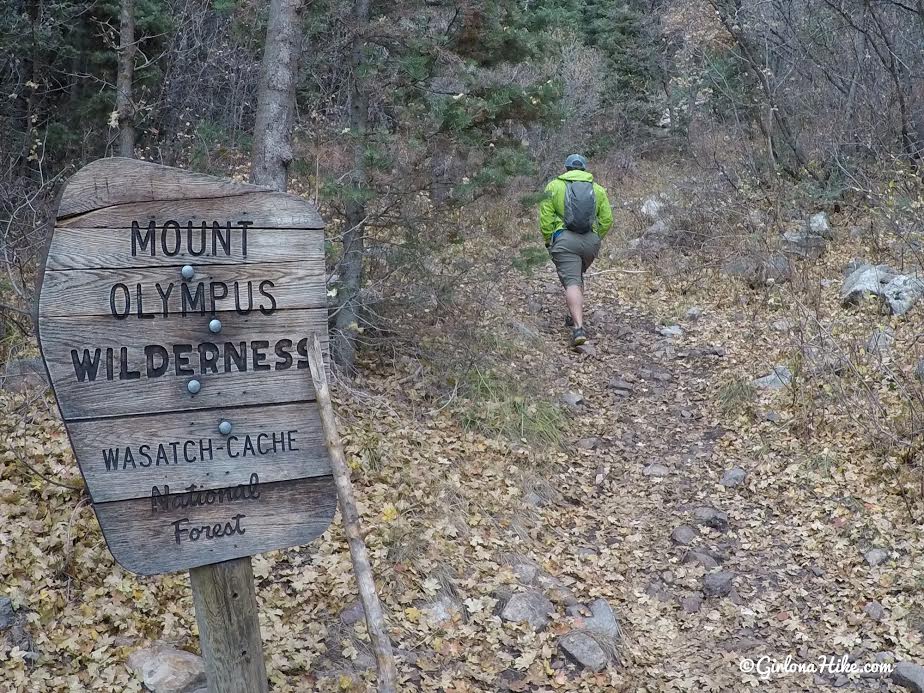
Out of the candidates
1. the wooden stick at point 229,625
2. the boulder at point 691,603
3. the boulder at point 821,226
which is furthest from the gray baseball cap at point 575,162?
the wooden stick at point 229,625

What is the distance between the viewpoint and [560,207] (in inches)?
350

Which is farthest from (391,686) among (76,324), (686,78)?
(686,78)

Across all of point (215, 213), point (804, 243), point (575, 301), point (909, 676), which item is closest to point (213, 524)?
point (215, 213)

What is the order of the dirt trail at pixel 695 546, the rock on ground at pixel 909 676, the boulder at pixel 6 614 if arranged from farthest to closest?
the dirt trail at pixel 695 546 < the rock on ground at pixel 909 676 < the boulder at pixel 6 614

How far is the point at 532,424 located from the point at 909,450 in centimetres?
280

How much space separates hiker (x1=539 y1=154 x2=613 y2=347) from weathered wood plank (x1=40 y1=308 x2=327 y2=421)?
6.50 m

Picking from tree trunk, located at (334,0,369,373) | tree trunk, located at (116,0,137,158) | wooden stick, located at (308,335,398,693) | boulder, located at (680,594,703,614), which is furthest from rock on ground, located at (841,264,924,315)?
tree trunk, located at (116,0,137,158)

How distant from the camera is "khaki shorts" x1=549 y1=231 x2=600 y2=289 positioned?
8.95 m

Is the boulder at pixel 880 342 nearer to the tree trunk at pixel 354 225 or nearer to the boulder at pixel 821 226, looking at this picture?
the boulder at pixel 821 226

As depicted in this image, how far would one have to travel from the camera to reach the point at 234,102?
1169cm

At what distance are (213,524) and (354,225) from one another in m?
4.37

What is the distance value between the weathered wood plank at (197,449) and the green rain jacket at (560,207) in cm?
655

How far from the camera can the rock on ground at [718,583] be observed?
493 cm

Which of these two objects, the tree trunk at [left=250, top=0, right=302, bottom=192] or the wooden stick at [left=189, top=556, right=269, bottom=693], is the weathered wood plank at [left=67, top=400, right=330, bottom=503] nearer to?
the wooden stick at [left=189, top=556, right=269, bottom=693]
